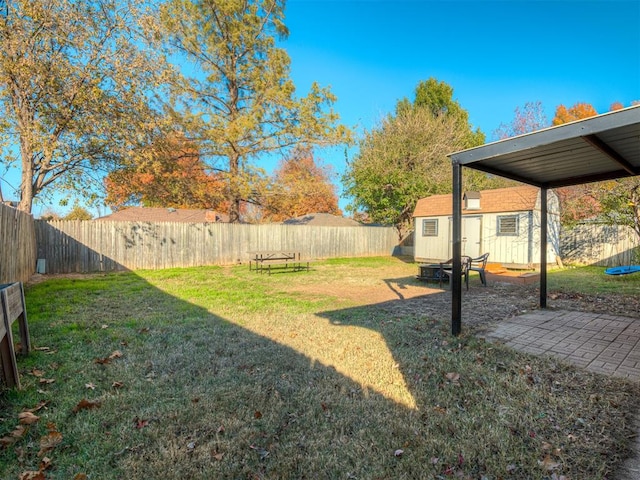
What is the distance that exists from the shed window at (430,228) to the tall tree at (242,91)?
574 cm

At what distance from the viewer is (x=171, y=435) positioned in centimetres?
223

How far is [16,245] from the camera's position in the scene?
756cm

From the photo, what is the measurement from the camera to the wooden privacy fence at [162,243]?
1110 cm

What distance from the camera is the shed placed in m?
12.7

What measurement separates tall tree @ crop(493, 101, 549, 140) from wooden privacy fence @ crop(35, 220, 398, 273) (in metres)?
10.9

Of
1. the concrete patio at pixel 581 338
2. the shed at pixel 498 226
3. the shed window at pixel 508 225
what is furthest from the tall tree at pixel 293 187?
the concrete patio at pixel 581 338

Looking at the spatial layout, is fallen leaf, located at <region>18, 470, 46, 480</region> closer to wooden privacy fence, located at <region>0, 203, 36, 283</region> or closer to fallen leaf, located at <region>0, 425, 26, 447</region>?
fallen leaf, located at <region>0, 425, 26, 447</region>

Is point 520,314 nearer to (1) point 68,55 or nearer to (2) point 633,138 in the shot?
(2) point 633,138

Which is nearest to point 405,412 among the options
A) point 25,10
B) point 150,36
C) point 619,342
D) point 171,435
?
point 171,435

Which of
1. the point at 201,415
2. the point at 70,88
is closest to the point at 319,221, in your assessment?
the point at 70,88

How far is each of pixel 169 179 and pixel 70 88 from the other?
5192 millimetres

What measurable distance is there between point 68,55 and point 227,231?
786cm

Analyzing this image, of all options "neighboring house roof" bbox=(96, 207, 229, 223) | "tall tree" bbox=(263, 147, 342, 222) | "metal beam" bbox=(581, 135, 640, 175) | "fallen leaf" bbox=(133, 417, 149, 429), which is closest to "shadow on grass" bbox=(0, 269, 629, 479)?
"fallen leaf" bbox=(133, 417, 149, 429)

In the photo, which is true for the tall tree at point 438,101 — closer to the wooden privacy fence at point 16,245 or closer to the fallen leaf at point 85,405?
the wooden privacy fence at point 16,245
